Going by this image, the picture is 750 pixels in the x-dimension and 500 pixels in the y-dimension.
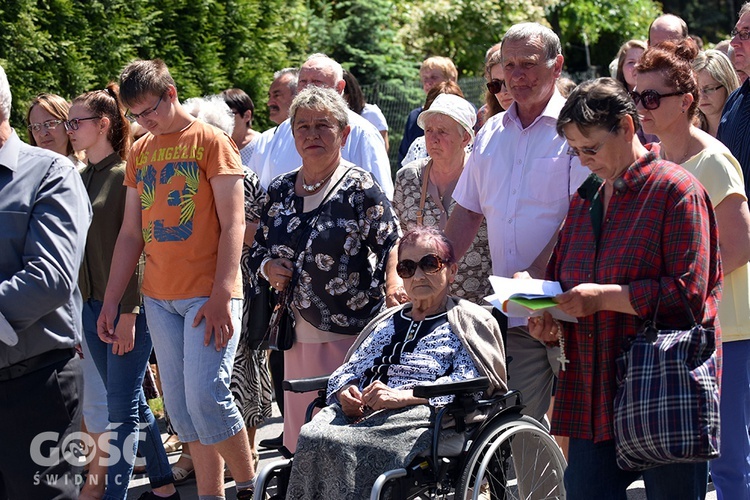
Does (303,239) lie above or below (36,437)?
above

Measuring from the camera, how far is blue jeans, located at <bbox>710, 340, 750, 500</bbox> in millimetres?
3840

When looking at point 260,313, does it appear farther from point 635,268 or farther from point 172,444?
point 635,268

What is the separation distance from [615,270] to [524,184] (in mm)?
1309

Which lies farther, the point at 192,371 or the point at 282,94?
the point at 282,94

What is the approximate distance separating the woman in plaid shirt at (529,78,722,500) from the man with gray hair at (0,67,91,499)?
1.68 metres

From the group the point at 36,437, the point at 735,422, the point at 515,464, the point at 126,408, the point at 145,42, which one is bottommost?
the point at 515,464

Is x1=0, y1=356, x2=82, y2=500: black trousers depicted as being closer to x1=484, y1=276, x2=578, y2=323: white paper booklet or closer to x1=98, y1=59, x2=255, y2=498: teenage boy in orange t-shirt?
x1=98, y1=59, x2=255, y2=498: teenage boy in orange t-shirt

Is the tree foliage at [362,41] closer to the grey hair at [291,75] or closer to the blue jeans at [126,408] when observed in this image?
the grey hair at [291,75]

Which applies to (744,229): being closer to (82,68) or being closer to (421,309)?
(421,309)

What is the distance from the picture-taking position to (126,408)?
538cm

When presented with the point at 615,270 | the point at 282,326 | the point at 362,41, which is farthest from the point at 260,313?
the point at 362,41

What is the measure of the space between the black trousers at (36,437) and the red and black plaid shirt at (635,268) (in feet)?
5.67

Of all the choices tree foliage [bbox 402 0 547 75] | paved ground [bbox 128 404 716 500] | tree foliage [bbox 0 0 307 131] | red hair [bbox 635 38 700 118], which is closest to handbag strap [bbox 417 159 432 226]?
paved ground [bbox 128 404 716 500]

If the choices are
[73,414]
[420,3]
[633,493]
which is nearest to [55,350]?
[73,414]
